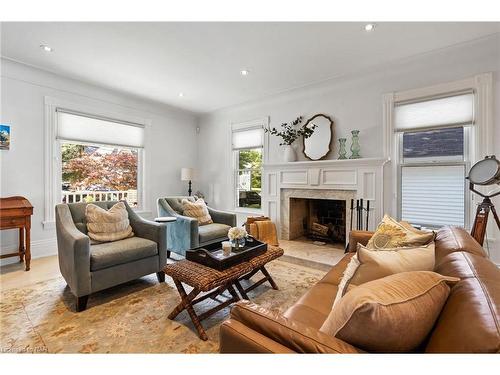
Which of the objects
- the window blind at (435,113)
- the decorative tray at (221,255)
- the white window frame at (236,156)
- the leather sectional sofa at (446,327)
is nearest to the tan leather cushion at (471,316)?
the leather sectional sofa at (446,327)

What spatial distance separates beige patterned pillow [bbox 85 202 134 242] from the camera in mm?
2569

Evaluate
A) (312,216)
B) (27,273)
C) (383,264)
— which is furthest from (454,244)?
(27,273)

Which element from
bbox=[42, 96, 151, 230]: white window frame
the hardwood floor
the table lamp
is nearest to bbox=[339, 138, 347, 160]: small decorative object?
the table lamp

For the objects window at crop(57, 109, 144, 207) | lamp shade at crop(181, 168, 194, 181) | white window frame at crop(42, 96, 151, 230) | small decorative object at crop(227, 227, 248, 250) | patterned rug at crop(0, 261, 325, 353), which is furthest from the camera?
lamp shade at crop(181, 168, 194, 181)

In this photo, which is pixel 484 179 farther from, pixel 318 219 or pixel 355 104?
pixel 318 219

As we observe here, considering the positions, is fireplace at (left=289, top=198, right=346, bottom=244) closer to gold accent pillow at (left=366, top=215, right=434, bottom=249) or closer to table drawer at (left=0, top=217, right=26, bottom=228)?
gold accent pillow at (left=366, top=215, right=434, bottom=249)

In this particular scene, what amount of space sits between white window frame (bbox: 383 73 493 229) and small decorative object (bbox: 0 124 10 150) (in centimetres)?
484

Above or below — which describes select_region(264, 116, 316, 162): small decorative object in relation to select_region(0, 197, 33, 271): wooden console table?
above

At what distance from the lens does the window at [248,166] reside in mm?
4738

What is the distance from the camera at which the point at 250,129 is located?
4762mm
